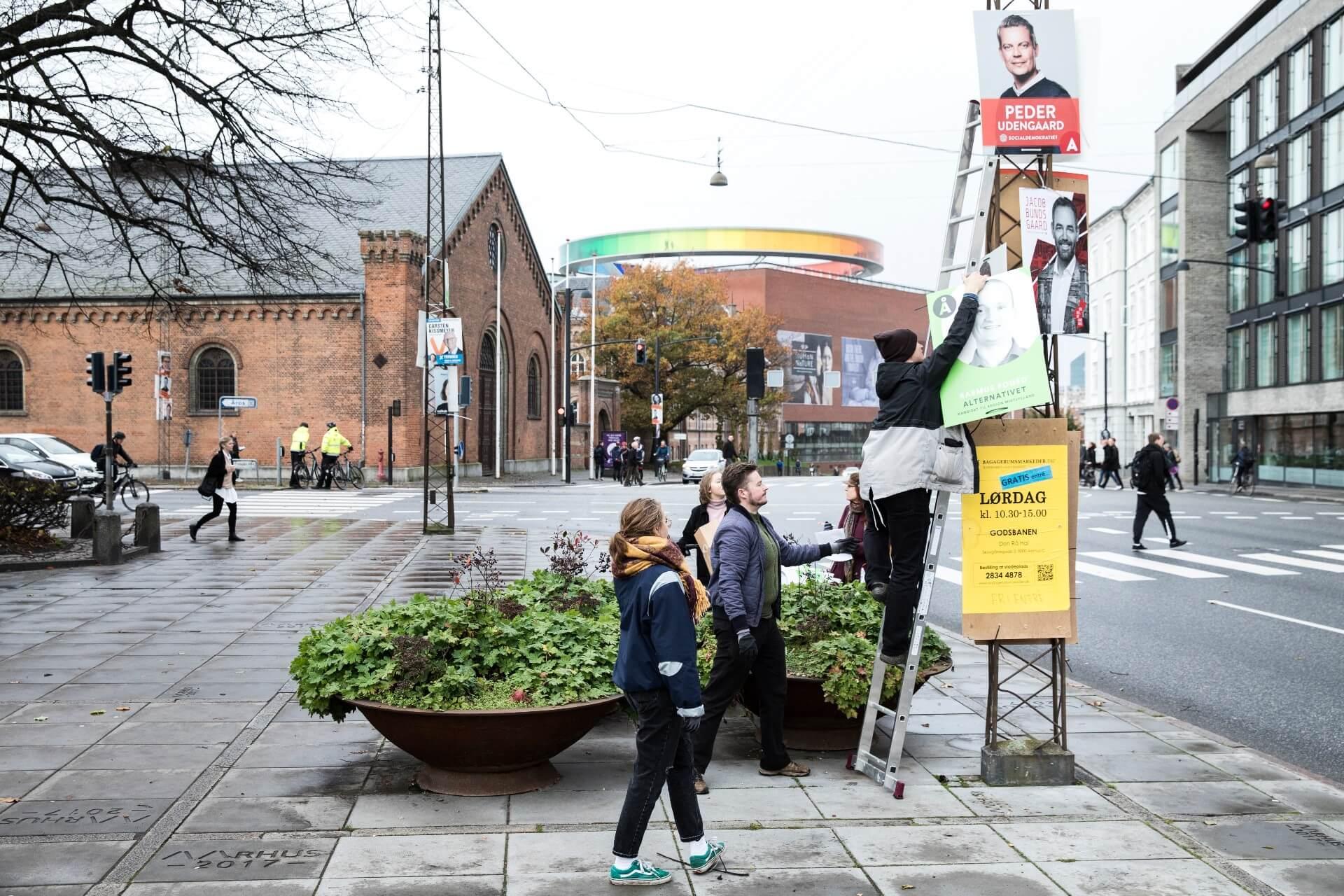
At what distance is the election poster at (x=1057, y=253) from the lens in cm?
600

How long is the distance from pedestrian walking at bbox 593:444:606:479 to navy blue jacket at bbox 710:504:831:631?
163ft

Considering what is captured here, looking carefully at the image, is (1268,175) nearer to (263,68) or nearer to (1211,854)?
(263,68)

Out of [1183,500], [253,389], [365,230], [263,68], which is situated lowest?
[1183,500]

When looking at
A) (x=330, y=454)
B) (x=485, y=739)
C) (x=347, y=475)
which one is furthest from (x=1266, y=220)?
(x=347, y=475)

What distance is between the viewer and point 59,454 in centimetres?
3158

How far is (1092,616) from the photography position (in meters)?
12.5

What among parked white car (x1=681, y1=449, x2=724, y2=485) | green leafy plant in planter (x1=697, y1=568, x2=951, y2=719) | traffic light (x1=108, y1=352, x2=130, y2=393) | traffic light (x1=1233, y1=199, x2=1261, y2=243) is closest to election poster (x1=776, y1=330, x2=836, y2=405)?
parked white car (x1=681, y1=449, x2=724, y2=485)

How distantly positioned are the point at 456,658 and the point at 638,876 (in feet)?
5.92

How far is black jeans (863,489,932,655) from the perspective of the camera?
5961mm

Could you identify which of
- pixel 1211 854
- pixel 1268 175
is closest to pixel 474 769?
pixel 1211 854

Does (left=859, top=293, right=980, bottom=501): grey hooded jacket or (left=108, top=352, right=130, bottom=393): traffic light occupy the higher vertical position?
(left=108, top=352, right=130, bottom=393): traffic light

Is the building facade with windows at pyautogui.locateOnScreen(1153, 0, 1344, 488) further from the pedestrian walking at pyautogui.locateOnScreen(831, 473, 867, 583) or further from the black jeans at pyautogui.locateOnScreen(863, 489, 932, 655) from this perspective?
the black jeans at pyautogui.locateOnScreen(863, 489, 932, 655)

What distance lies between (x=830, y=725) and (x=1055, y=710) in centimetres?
123

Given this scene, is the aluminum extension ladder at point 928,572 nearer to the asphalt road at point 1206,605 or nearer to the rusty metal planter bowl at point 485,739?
the rusty metal planter bowl at point 485,739
